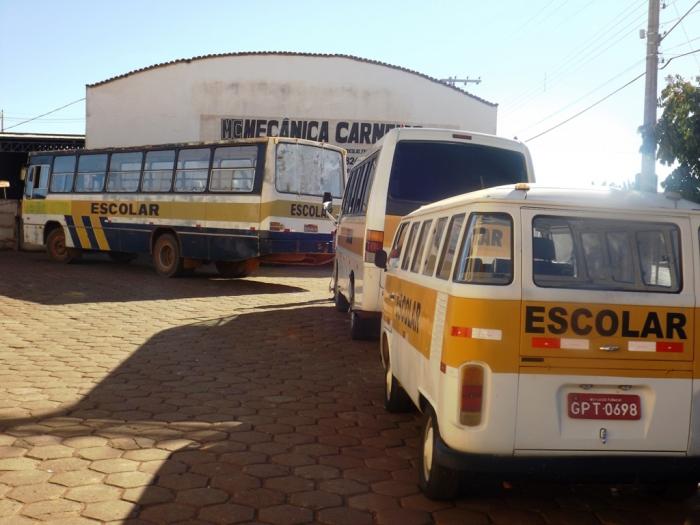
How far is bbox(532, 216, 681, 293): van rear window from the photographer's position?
3.97 meters

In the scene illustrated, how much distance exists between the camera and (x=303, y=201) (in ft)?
54.6

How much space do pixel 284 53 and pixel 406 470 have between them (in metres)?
25.4

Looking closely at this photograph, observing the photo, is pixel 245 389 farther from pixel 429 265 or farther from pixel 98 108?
pixel 98 108

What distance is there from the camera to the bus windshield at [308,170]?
54.1 feet

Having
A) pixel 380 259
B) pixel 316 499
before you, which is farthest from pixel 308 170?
pixel 316 499

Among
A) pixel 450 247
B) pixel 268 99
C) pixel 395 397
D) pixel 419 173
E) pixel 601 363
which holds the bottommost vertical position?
pixel 395 397

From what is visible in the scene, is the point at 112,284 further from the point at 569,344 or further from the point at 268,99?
the point at 569,344

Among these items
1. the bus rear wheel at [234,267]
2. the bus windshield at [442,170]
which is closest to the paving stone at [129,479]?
the bus windshield at [442,170]

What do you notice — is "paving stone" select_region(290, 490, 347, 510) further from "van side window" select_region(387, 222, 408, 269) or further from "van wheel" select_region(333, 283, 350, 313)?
"van wheel" select_region(333, 283, 350, 313)

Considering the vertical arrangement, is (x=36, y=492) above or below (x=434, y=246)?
below

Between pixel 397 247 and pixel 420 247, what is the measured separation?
1.21 metres

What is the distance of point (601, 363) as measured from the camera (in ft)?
12.6

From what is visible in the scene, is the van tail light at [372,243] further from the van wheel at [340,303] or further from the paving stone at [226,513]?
the paving stone at [226,513]

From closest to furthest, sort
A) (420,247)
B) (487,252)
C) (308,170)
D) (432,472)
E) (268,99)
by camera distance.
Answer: (487,252)
(432,472)
(420,247)
(308,170)
(268,99)
